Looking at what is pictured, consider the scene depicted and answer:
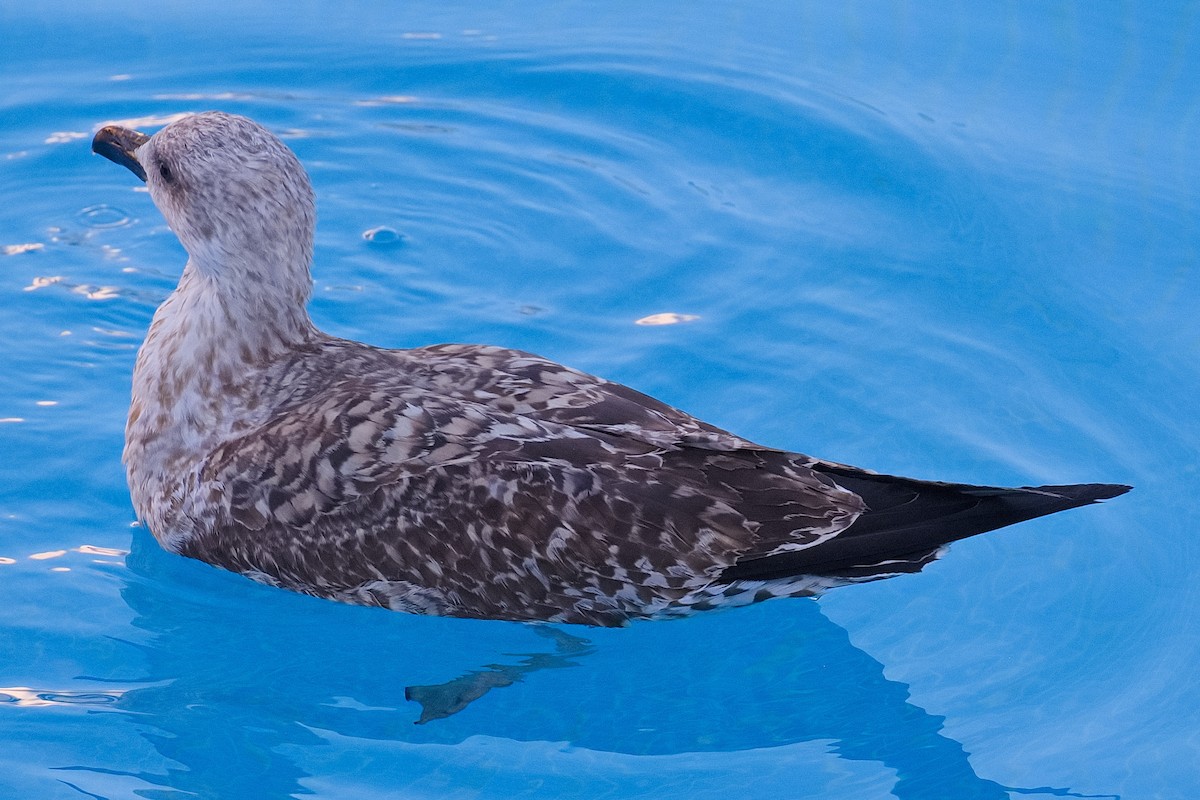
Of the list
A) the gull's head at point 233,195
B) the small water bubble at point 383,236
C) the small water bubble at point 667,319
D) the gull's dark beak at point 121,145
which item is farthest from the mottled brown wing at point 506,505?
the small water bubble at point 383,236

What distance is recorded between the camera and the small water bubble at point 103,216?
22.9 ft

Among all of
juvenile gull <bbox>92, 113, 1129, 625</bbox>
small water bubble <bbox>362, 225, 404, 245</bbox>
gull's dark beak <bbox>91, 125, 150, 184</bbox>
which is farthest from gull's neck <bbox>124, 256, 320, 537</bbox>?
small water bubble <bbox>362, 225, 404, 245</bbox>

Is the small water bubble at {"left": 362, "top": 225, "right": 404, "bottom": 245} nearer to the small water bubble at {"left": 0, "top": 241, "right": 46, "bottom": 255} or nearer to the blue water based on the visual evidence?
the blue water

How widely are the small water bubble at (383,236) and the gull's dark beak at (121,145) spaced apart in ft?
5.49

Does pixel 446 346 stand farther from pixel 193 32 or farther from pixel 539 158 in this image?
pixel 193 32

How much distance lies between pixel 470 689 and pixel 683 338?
82.6 inches

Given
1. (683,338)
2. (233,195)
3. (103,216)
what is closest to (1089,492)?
(683,338)

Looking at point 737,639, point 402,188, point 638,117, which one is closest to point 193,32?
point 402,188

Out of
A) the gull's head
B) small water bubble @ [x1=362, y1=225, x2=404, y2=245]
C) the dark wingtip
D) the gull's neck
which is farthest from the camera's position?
small water bubble @ [x1=362, y1=225, x2=404, y2=245]

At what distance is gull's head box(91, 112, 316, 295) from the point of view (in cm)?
496

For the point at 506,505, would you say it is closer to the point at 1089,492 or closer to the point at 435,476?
the point at 435,476

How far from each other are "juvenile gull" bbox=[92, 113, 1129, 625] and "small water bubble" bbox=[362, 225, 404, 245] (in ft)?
5.49

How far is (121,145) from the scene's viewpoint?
5.36 meters

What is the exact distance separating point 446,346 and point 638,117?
293cm
